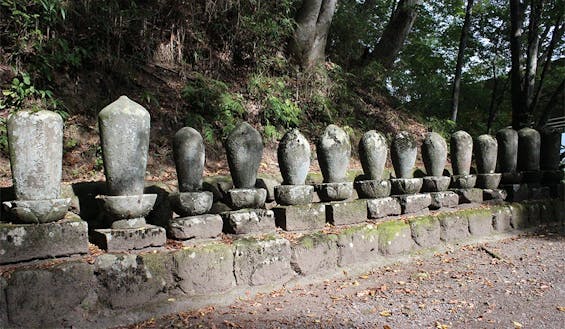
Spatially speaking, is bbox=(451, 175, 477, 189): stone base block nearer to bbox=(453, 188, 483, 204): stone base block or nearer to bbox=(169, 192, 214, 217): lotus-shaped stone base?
bbox=(453, 188, 483, 204): stone base block

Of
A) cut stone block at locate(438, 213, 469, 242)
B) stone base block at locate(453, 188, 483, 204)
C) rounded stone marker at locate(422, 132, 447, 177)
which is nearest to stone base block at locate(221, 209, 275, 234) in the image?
cut stone block at locate(438, 213, 469, 242)

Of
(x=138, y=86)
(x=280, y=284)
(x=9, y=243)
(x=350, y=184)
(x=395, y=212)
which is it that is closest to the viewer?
(x=9, y=243)

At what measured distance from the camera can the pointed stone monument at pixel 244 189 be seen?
3.41m

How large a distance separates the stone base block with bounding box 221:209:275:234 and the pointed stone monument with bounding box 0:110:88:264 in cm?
111

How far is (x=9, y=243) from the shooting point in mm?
2443

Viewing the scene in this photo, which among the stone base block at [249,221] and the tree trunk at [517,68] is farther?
the tree trunk at [517,68]

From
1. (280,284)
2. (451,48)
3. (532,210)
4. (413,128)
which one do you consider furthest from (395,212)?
(451,48)

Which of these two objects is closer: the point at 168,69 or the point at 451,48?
Result: the point at 168,69

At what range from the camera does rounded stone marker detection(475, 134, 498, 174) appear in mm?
5660

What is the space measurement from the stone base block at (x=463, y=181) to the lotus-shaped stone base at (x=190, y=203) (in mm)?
3472

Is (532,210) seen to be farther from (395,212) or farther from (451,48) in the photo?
(451,48)

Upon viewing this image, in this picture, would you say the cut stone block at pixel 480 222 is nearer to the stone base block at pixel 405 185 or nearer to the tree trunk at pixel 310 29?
the stone base block at pixel 405 185

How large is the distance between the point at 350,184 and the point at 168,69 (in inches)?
166

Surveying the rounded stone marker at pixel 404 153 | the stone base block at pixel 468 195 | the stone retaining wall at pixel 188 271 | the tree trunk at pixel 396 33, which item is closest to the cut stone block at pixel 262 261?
the stone retaining wall at pixel 188 271
